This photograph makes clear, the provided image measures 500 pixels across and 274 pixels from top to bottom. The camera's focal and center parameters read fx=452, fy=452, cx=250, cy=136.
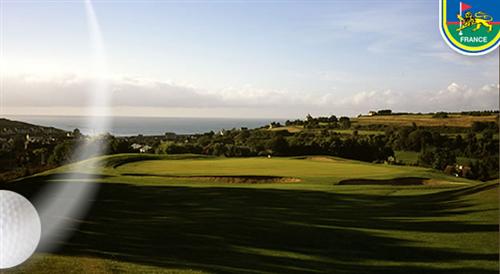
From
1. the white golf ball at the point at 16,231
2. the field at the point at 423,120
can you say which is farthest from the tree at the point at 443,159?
the white golf ball at the point at 16,231

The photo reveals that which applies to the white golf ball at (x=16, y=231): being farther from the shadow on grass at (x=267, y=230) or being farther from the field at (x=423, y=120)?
the field at (x=423, y=120)

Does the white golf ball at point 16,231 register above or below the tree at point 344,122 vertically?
below

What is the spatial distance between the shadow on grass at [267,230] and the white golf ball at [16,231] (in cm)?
80

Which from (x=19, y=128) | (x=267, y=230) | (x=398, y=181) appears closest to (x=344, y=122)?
(x=398, y=181)

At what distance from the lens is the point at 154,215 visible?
1527cm

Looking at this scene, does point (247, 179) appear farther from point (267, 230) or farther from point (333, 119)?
point (333, 119)

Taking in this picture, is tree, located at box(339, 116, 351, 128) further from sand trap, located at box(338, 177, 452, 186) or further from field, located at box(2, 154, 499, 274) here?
field, located at box(2, 154, 499, 274)

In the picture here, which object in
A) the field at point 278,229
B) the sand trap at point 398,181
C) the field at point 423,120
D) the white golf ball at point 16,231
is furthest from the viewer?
the field at point 423,120

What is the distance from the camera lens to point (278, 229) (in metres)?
13.2

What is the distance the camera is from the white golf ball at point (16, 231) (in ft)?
30.6

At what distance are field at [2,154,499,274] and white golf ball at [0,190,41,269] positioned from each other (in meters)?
0.41

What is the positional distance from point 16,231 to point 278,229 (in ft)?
22.4

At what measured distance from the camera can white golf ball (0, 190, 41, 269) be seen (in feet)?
30.6

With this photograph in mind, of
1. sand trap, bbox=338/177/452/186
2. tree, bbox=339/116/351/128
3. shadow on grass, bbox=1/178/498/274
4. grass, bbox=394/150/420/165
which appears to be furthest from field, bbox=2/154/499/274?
tree, bbox=339/116/351/128
